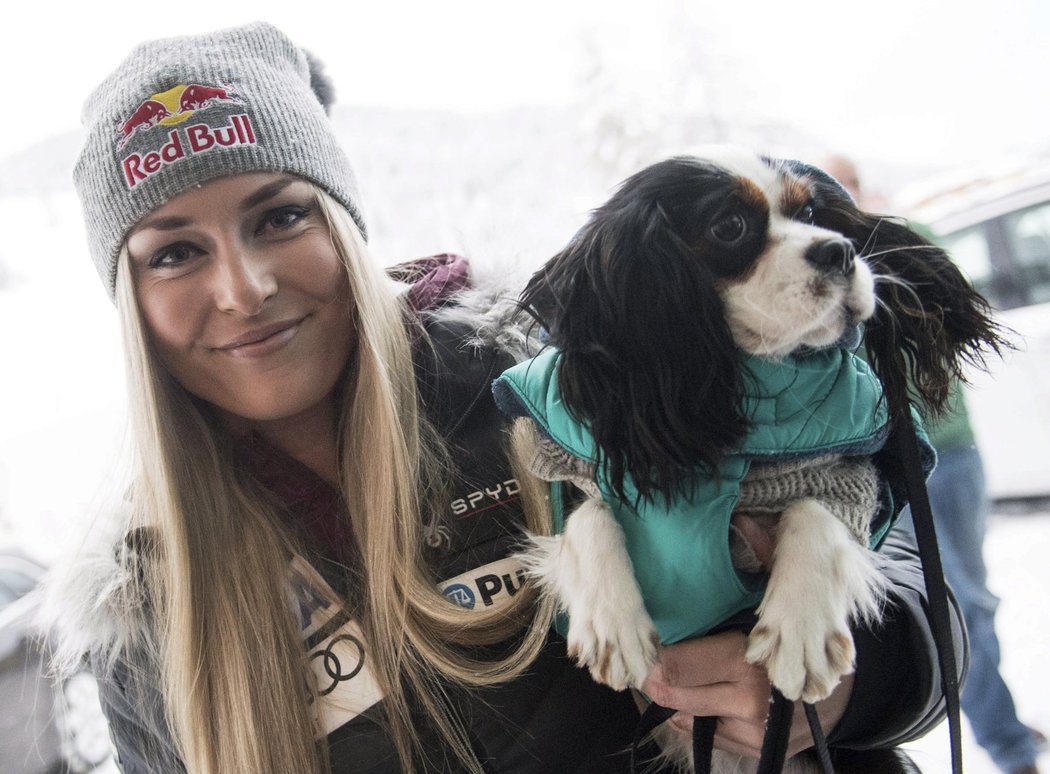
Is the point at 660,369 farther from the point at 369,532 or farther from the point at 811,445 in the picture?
the point at 369,532

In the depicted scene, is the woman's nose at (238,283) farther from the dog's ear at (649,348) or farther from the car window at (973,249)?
the car window at (973,249)

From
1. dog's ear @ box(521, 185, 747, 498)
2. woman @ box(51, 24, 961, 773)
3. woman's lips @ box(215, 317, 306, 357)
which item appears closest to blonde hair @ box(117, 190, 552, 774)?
woman @ box(51, 24, 961, 773)

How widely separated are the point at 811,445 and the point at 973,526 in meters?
1.55

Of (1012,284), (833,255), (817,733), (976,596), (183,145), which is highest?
(183,145)

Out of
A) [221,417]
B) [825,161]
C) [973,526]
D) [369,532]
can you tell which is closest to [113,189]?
[221,417]

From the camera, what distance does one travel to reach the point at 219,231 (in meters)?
1.06

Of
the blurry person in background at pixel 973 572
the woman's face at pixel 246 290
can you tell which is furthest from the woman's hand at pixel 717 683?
the blurry person in background at pixel 973 572

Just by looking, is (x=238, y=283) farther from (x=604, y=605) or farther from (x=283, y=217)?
(x=604, y=605)

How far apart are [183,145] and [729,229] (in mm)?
708

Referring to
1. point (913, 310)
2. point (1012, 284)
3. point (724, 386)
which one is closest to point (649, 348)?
point (724, 386)

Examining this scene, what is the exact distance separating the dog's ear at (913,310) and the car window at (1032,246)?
1.80m

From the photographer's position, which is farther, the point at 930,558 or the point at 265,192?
the point at 265,192

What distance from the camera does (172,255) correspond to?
110 cm

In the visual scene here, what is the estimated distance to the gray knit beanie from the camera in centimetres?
104
